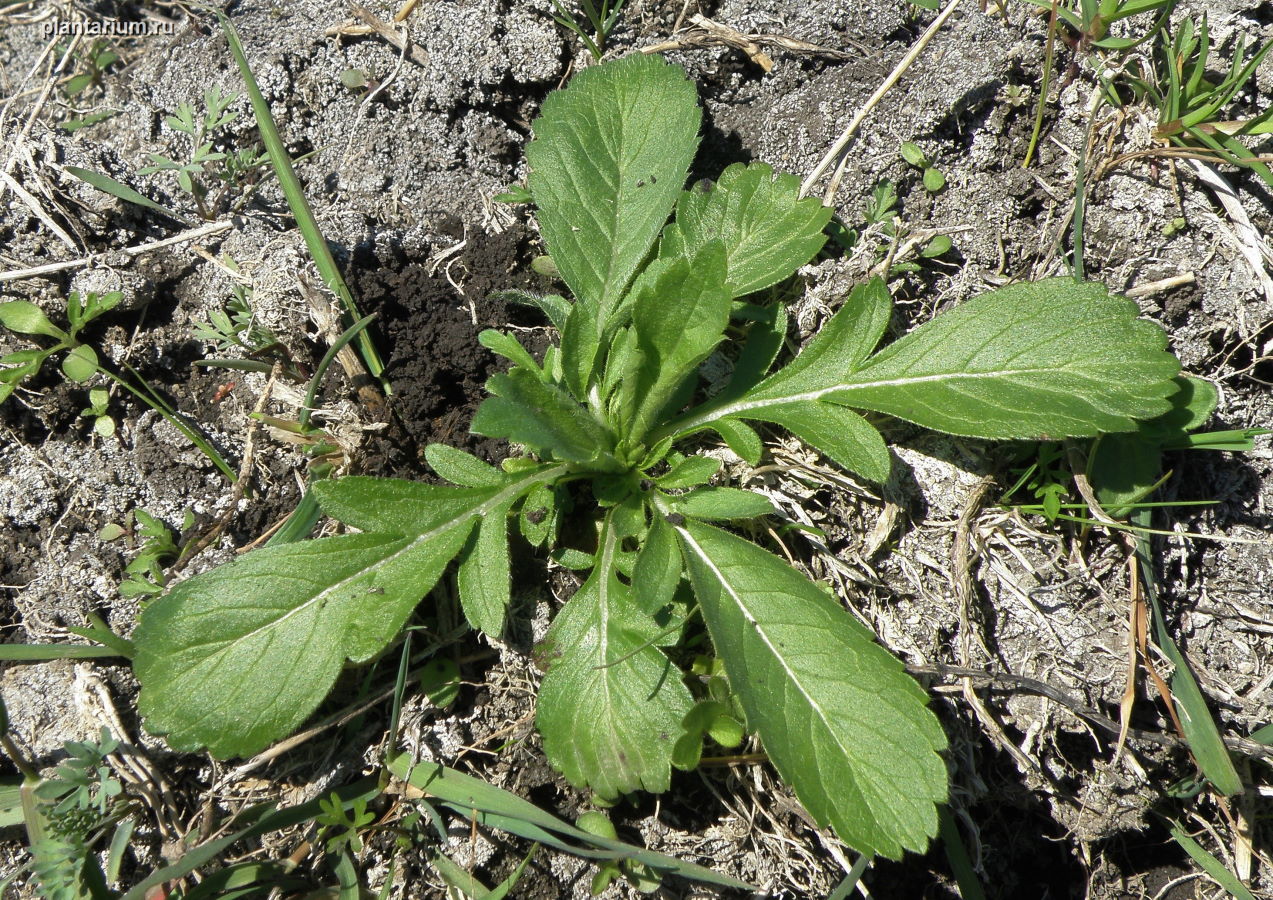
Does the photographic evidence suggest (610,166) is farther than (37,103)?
No

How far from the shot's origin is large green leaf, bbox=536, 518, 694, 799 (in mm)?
1805

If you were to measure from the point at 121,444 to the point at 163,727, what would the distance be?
2.79ft

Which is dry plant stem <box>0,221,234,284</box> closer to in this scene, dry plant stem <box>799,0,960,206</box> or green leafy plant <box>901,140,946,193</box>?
dry plant stem <box>799,0,960,206</box>

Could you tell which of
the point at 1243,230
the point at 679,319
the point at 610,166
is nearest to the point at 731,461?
the point at 679,319

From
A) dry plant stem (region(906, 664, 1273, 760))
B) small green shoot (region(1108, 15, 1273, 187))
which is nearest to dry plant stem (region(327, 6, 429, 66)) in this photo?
small green shoot (region(1108, 15, 1273, 187))

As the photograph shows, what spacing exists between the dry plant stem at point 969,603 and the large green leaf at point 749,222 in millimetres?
716

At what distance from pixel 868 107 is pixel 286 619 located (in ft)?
6.30

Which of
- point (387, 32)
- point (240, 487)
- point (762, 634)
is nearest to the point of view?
point (762, 634)

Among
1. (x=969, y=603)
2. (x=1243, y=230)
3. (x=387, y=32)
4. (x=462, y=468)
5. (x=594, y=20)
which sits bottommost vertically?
(x=969, y=603)

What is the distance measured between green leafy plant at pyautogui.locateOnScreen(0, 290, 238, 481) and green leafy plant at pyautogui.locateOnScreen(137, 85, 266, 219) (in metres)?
0.36

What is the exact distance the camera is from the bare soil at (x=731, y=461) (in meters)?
1.99

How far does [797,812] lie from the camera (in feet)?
6.35

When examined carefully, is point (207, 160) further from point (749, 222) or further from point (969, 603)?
point (969, 603)

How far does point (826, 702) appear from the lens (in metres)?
1.74
